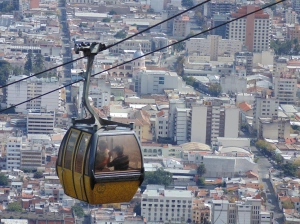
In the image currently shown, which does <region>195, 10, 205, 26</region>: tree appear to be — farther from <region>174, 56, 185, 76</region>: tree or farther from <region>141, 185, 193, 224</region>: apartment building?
<region>141, 185, 193, 224</region>: apartment building

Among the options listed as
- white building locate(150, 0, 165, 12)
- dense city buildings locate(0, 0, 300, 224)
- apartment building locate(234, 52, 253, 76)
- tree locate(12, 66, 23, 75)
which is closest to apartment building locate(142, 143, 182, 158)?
dense city buildings locate(0, 0, 300, 224)

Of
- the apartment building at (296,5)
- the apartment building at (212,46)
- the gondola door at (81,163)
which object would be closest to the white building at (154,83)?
the apartment building at (212,46)

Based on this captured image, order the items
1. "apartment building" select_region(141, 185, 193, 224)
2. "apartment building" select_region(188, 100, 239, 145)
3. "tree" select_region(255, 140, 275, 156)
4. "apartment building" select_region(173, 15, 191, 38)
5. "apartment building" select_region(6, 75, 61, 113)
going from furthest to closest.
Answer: "apartment building" select_region(173, 15, 191, 38)
"apartment building" select_region(6, 75, 61, 113)
"apartment building" select_region(188, 100, 239, 145)
"tree" select_region(255, 140, 275, 156)
"apartment building" select_region(141, 185, 193, 224)

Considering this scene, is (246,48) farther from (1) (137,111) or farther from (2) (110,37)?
(1) (137,111)

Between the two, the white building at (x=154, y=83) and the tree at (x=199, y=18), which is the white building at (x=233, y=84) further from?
the tree at (x=199, y=18)

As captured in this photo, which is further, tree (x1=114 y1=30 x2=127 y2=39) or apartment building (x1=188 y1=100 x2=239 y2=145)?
tree (x1=114 y1=30 x2=127 y2=39)

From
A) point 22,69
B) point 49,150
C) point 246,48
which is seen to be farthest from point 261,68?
point 49,150

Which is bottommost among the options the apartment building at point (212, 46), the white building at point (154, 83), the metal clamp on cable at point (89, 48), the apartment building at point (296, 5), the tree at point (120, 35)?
the white building at point (154, 83)

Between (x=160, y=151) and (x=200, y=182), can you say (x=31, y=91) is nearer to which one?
(x=160, y=151)
